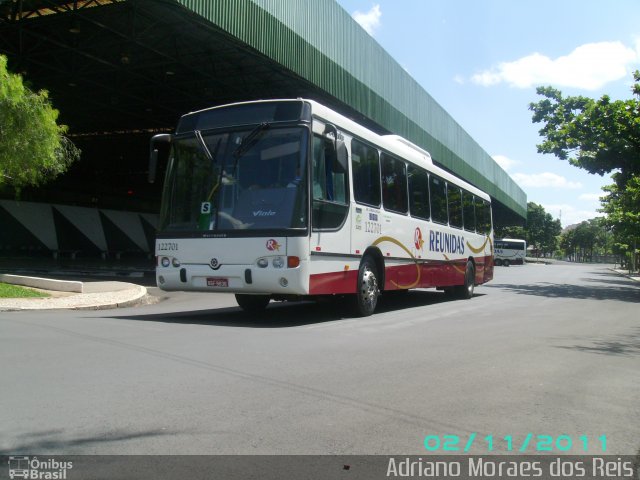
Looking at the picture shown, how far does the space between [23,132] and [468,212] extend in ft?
40.6

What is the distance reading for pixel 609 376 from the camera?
19.1 ft

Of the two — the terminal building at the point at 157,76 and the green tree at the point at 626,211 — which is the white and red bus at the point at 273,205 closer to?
the terminal building at the point at 157,76

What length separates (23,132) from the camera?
14.6 m

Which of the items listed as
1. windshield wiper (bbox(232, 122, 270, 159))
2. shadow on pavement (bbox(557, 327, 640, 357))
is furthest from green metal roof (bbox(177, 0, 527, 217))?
shadow on pavement (bbox(557, 327, 640, 357))

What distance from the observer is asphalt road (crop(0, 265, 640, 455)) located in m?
3.69

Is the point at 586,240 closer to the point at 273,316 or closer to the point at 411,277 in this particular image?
the point at 411,277

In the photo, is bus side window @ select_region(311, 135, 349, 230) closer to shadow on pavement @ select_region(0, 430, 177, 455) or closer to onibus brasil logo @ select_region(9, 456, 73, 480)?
shadow on pavement @ select_region(0, 430, 177, 455)

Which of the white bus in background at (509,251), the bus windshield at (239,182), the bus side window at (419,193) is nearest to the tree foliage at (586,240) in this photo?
the white bus in background at (509,251)

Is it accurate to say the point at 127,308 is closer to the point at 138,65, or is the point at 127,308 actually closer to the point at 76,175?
the point at 138,65

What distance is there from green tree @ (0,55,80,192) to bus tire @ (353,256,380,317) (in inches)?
385

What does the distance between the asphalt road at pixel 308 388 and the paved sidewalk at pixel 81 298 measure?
8.72 ft

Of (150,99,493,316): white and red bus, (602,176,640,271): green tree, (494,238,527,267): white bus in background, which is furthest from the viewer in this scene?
(494,238,527,267): white bus in background

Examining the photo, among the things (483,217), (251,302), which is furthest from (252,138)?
(483,217)

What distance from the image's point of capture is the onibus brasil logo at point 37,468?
10.1ft
